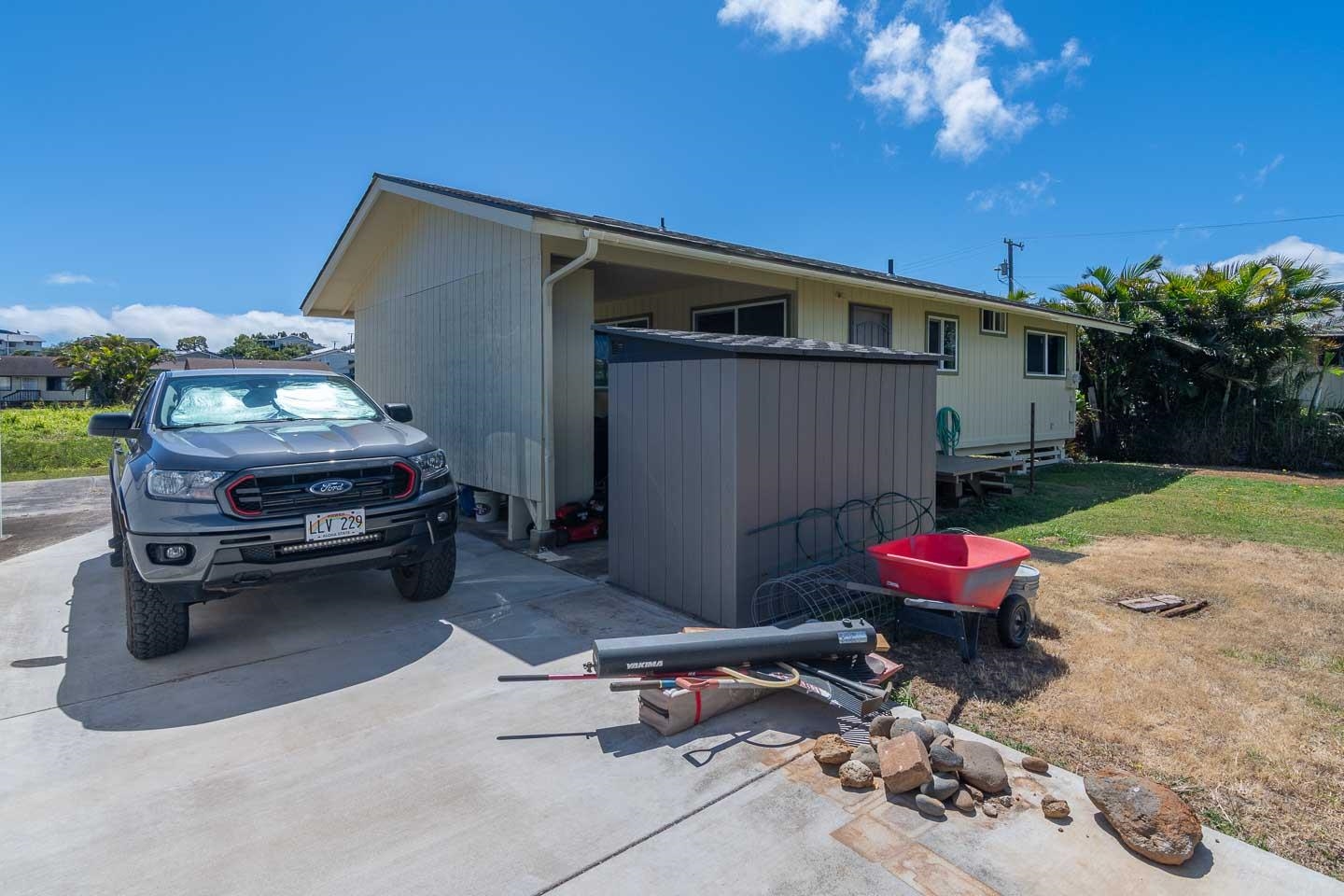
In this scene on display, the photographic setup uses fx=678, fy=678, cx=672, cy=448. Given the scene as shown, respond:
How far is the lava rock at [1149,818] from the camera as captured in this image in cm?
203

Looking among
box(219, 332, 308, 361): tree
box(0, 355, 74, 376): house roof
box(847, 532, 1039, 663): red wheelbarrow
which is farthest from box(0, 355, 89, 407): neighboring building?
box(847, 532, 1039, 663): red wheelbarrow

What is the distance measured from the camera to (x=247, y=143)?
410 inches

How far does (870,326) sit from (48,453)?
16.6m

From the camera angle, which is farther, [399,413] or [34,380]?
[34,380]

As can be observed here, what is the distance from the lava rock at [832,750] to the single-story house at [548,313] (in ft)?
12.9

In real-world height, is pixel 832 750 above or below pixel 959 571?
below

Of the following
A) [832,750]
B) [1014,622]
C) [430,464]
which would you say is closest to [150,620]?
[430,464]

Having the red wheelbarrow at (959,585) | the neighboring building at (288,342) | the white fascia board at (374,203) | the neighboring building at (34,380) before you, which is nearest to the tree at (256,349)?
the neighboring building at (288,342)

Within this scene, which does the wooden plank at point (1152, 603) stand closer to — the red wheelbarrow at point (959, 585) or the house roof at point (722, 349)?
the red wheelbarrow at point (959, 585)

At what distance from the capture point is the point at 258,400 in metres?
4.64

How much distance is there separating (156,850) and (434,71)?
28.0ft

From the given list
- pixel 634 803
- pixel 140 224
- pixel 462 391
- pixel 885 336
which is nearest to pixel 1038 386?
pixel 885 336

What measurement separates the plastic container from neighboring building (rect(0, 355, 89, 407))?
6247 centimetres

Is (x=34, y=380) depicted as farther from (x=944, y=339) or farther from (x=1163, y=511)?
(x=1163, y=511)
